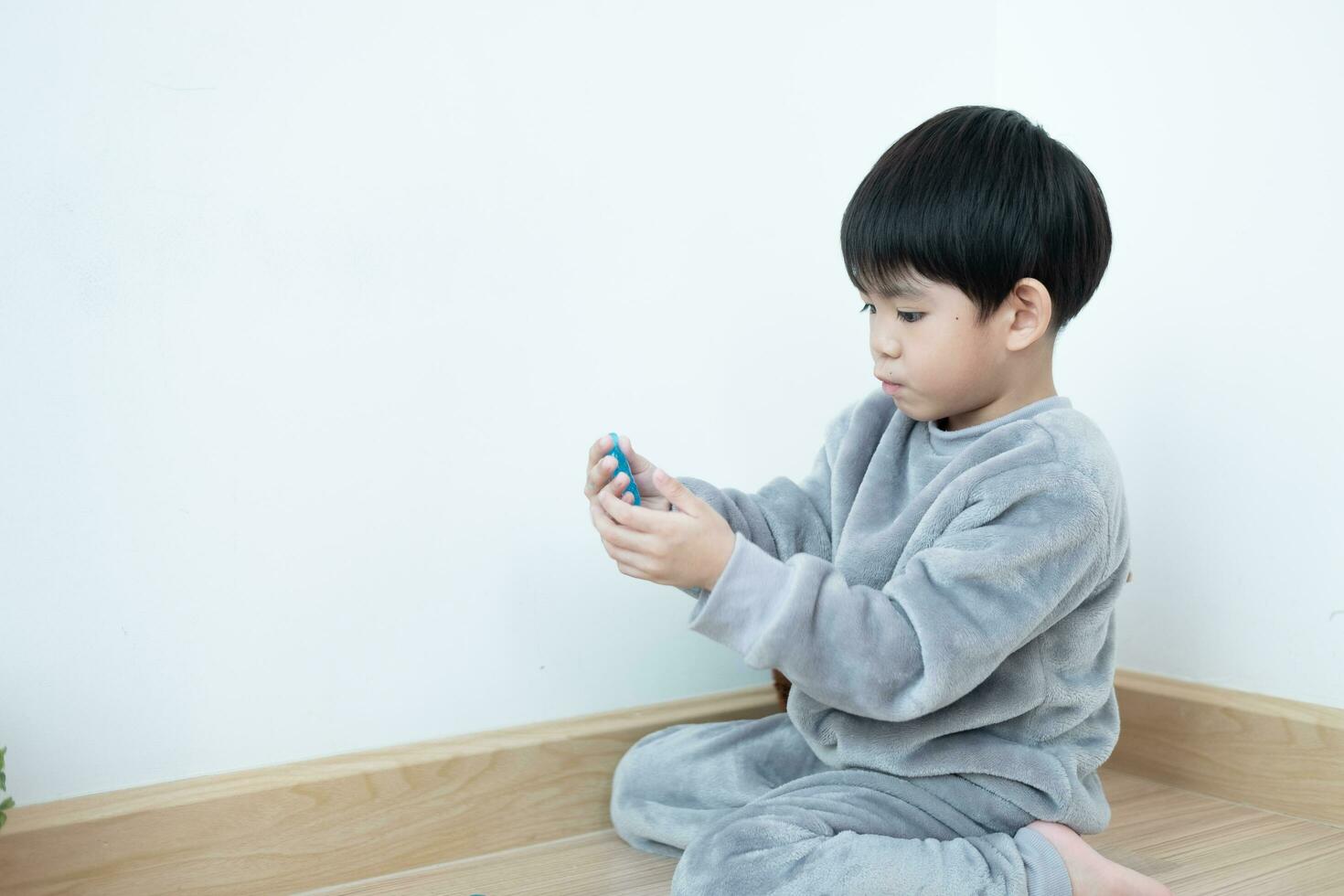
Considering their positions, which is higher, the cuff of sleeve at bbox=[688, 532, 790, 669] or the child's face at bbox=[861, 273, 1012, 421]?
the child's face at bbox=[861, 273, 1012, 421]

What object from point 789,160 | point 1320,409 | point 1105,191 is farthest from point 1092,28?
point 1320,409

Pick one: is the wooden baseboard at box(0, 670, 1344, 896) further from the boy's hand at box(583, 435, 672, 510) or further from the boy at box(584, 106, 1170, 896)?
the boy's hand at box(583, 435, 672, 510)

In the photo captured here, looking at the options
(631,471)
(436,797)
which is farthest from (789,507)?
(436,797)

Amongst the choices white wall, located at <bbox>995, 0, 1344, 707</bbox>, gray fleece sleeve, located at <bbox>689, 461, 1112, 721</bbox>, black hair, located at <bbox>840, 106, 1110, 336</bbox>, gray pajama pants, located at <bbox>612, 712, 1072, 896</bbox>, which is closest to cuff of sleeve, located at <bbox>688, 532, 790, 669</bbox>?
gray fleece sleeve, located at <bbox>689, 461, 1112, 721</bbox>

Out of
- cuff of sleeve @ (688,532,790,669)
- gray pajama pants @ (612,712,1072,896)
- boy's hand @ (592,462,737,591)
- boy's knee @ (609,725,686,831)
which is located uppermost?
boy's hand @ (592,462,737,591)

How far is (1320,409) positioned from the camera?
974 millimetres

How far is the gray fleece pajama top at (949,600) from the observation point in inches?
29.3

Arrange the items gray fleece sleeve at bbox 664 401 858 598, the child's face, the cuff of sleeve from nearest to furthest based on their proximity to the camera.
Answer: the cuff of sleeve, the child's face, gray fleece sleeve at bbox 664 401 858 598

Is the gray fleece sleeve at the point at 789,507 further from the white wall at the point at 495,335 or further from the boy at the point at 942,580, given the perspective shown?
the white wall at the point at 495,335

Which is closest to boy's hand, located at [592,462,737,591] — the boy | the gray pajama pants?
the boy

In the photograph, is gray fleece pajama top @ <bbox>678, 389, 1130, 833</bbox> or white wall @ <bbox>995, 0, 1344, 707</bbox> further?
white wall @ <bbox>995, 0, 1344, 707</bbox>

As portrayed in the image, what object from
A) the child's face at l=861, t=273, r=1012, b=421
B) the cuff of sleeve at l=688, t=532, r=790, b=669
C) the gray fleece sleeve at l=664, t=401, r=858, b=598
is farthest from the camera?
the gray fleece sleeve at l=664, t=401, r=858, b=598

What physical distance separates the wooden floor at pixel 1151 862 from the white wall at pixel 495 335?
0.11 meters

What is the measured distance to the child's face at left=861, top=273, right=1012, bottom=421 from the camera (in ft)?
2.76
